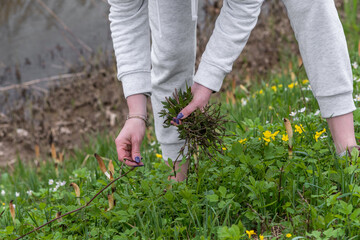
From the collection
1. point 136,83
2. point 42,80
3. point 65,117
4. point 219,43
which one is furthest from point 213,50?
point 42,80

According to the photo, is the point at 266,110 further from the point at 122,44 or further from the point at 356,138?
the point at 122,44

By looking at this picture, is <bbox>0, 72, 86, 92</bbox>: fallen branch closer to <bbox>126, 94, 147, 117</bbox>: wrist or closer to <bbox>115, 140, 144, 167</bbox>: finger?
<bbox>126, 94, 147, 117</bbox>: wrist

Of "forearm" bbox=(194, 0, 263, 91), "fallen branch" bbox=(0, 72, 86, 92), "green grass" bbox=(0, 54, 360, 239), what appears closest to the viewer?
"green grass" bbox=(0, 54, 360, 239)

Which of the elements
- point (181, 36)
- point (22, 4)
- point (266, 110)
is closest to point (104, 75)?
point (22, 4)

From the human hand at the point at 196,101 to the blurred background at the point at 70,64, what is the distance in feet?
8.64

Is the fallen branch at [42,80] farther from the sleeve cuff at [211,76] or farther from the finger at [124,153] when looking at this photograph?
the sleeve cuff at [211,76]

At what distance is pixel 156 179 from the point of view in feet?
7.68

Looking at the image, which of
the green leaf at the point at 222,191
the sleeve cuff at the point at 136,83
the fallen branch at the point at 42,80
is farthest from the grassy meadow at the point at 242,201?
the fallen branch at the point at 42,80

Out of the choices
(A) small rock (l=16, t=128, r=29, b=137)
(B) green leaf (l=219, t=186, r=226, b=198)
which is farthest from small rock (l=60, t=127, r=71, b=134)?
(B) green leaf (l=219, t=186, r=226, b=198)

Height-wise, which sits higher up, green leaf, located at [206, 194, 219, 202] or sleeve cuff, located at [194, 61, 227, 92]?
sleeve cuff, located at [194, 61, 227, 92]

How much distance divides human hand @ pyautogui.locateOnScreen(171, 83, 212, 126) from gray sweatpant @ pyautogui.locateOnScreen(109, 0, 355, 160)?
35 millimetres

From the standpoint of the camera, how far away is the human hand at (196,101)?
199 cm

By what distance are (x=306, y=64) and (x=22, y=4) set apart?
20.0 ft

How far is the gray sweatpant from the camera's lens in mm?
2000
